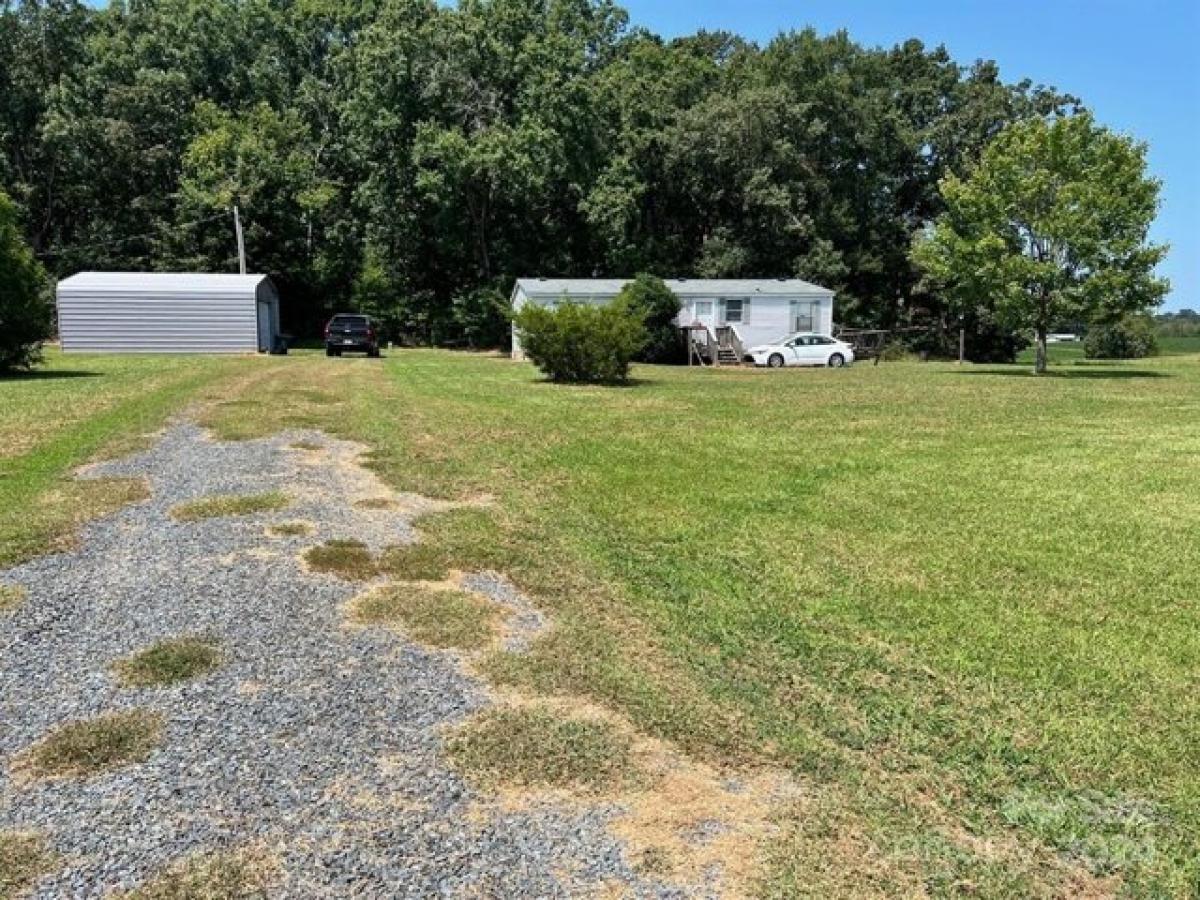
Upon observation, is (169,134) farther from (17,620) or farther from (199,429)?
(17,620)

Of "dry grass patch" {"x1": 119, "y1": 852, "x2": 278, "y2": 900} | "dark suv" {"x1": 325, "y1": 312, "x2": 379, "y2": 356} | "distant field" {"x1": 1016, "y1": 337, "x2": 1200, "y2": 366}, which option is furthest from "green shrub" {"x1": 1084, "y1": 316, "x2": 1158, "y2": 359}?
"dry grass patch" {"x1": 119, "y1": 852, "x2": 278, "y2": 900}

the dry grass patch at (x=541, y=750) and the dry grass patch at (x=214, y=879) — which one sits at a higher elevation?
the dry grass patch at (x=541, y=750)

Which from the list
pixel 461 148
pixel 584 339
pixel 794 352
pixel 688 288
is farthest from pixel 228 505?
pixel 461 148

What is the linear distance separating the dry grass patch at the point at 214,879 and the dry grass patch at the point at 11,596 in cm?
264

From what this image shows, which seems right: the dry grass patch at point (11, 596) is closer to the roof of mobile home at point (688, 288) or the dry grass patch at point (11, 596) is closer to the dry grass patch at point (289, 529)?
the dry grass patch at point (289, 529)

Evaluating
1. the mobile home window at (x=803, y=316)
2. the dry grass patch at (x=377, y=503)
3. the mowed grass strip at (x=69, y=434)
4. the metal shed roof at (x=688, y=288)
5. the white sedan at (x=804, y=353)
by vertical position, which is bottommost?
the dry grass patch at (x=377, y=503)

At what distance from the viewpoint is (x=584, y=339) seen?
18125mm

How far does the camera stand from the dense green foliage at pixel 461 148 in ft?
118

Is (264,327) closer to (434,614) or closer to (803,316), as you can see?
(803,316)

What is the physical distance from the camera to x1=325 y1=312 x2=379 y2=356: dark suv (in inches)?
1086

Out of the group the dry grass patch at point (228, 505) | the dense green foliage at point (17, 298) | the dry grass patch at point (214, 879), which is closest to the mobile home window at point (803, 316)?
the dense green foliage at point (17, 298)

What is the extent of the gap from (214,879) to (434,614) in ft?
6.83

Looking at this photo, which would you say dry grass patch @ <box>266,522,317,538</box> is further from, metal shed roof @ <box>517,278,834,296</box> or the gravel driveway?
metal shed roof @ <box>517,278,834,296</box>

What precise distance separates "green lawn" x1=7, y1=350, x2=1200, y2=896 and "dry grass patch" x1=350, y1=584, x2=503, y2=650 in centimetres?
33
